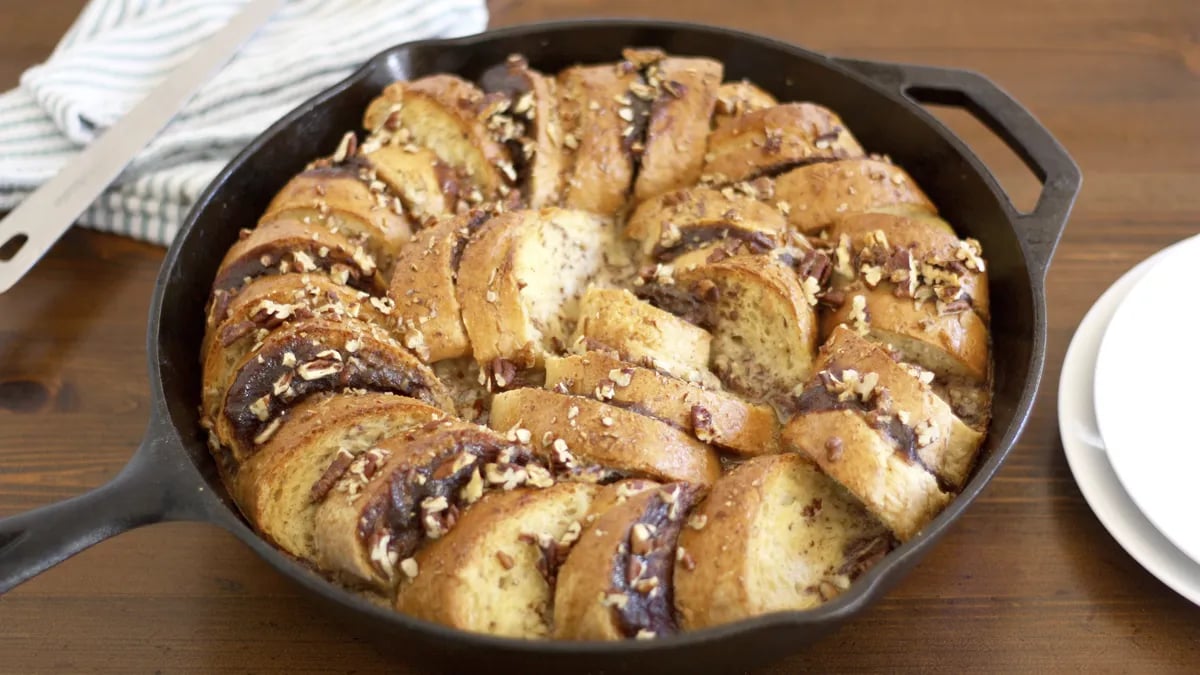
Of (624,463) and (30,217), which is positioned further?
(30,217)

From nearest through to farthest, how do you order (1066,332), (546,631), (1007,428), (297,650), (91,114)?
(546,631) → (1007,428) → (297,650) → (1066,332) → (91,114)

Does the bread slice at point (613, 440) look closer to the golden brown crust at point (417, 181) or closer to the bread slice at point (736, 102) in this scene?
the golden brown crust at point (417, 181)

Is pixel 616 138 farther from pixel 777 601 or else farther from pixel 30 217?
pixel 30 217

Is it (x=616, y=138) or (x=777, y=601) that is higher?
(x=616, y=138)

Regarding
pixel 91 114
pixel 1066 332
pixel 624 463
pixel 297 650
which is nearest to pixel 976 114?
pixel 1066 332

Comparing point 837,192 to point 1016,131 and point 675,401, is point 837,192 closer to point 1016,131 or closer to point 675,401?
point 1016,131

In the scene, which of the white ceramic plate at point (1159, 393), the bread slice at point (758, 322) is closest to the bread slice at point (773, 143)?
the bread slice at point (758, 322)
